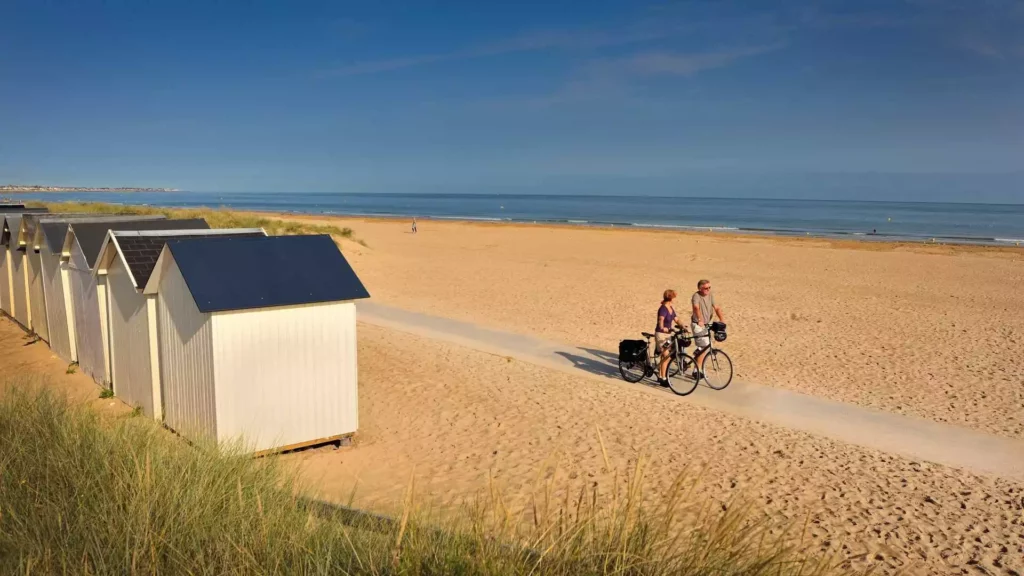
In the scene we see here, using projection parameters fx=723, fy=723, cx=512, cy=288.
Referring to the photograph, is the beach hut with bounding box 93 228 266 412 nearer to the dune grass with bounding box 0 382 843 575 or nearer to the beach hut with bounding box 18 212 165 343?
the dune grass with bounding box 0 382 843 575

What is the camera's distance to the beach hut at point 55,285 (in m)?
11.9

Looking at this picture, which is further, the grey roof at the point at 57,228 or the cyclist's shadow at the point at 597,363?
the grey roof at the point at 57,228

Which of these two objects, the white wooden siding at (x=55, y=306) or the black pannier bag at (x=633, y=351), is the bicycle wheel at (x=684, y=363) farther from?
the white wooden siding at (x=55, y=306)

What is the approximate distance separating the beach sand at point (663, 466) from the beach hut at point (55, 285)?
5435 mm

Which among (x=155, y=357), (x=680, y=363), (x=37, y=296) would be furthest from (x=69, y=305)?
(x=680, y=363)

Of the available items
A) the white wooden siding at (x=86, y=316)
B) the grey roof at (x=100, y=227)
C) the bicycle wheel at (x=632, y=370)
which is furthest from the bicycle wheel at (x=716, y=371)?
the white wooden siding at (x=86, y=316)

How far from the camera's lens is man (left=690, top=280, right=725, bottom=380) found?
34.3 ft

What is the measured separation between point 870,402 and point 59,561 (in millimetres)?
9629

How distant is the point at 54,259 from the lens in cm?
Result: 1248

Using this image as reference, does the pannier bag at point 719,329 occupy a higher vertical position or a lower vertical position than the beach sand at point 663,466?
higher

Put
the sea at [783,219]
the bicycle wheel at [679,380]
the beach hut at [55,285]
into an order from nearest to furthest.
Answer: the bicycle wheel at [679,380], the beach hut at [55,285], the sea at [783,219]

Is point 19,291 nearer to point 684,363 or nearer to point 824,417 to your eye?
point 684,363

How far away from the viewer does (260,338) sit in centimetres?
739

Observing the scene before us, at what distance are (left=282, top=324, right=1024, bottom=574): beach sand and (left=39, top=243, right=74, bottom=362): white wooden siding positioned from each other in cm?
565
